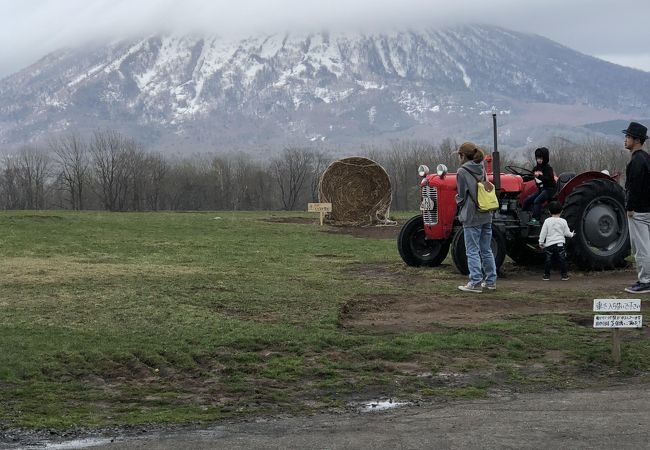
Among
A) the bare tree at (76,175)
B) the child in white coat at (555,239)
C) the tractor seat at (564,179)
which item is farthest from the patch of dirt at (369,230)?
the bare tree at (76,175)

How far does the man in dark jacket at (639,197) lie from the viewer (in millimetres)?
11789

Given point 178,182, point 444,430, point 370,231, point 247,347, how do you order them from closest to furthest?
point 444,430 → point 247,347 → point 370,231 → point 178,182

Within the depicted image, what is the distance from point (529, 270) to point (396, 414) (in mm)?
9423

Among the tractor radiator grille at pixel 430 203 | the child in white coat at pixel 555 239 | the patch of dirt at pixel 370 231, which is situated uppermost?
the tractor radiator grille at pixel 430 203

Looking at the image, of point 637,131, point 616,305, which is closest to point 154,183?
point 637,131

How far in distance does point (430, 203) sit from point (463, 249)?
4.19 ft

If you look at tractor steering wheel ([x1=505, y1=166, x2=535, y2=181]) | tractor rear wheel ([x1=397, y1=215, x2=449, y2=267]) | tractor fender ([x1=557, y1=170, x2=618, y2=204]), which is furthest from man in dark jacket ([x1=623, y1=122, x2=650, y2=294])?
tractor rear wheel ([x1=397, y1=215, x2=449, y2=267])

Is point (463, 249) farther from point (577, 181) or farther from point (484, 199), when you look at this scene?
point (577, 181)

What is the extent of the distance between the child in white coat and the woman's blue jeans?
176cm

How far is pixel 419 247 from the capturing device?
16312 mm

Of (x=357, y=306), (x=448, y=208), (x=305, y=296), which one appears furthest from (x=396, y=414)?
(x=448, y=208)

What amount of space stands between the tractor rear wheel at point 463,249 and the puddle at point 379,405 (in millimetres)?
7514

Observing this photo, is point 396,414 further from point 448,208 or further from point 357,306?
point 448,208

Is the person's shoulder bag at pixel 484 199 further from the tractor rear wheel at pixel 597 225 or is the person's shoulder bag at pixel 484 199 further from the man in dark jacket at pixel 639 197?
the tractor rear wheel at pixel 597 225
